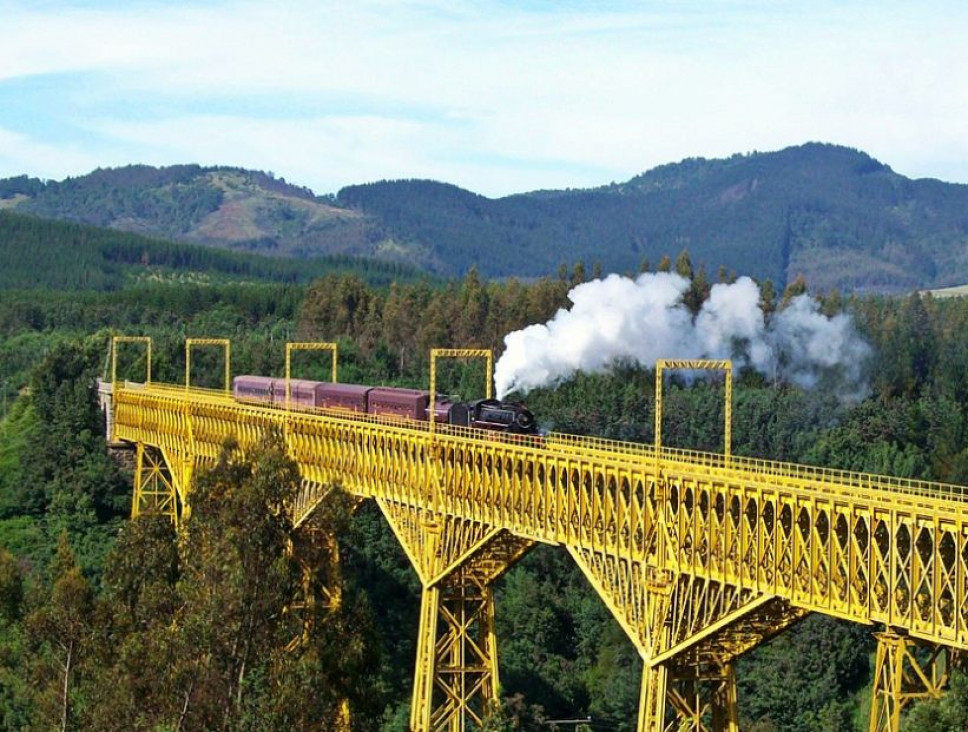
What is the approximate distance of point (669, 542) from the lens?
4909 cm

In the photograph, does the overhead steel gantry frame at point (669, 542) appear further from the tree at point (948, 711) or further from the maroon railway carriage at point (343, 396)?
the maroon railway carriage at point (343, 396)

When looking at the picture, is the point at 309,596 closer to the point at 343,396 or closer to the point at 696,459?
the point at 696,459

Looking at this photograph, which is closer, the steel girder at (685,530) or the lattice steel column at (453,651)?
Result: the steel girder at (685,530)

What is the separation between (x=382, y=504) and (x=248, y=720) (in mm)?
21656

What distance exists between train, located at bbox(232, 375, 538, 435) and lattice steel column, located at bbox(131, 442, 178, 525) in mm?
7943

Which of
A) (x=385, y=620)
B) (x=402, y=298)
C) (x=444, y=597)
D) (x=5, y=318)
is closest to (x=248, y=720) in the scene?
(x=444, y=597)

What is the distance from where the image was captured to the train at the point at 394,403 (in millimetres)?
65188

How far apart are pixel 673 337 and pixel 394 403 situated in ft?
114

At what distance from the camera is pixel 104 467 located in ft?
349

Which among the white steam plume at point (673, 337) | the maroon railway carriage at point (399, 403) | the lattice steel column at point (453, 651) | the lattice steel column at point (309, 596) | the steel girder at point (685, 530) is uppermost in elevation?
the white steam plume at point (673, 337)

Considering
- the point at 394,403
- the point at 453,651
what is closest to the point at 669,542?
the point at 453,651

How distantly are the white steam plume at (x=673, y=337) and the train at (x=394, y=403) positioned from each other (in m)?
8.69

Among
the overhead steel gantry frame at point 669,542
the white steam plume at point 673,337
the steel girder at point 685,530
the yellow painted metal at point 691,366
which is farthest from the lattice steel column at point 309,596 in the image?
the white steam plume at point 673,337

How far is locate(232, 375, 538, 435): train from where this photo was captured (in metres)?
65.2
